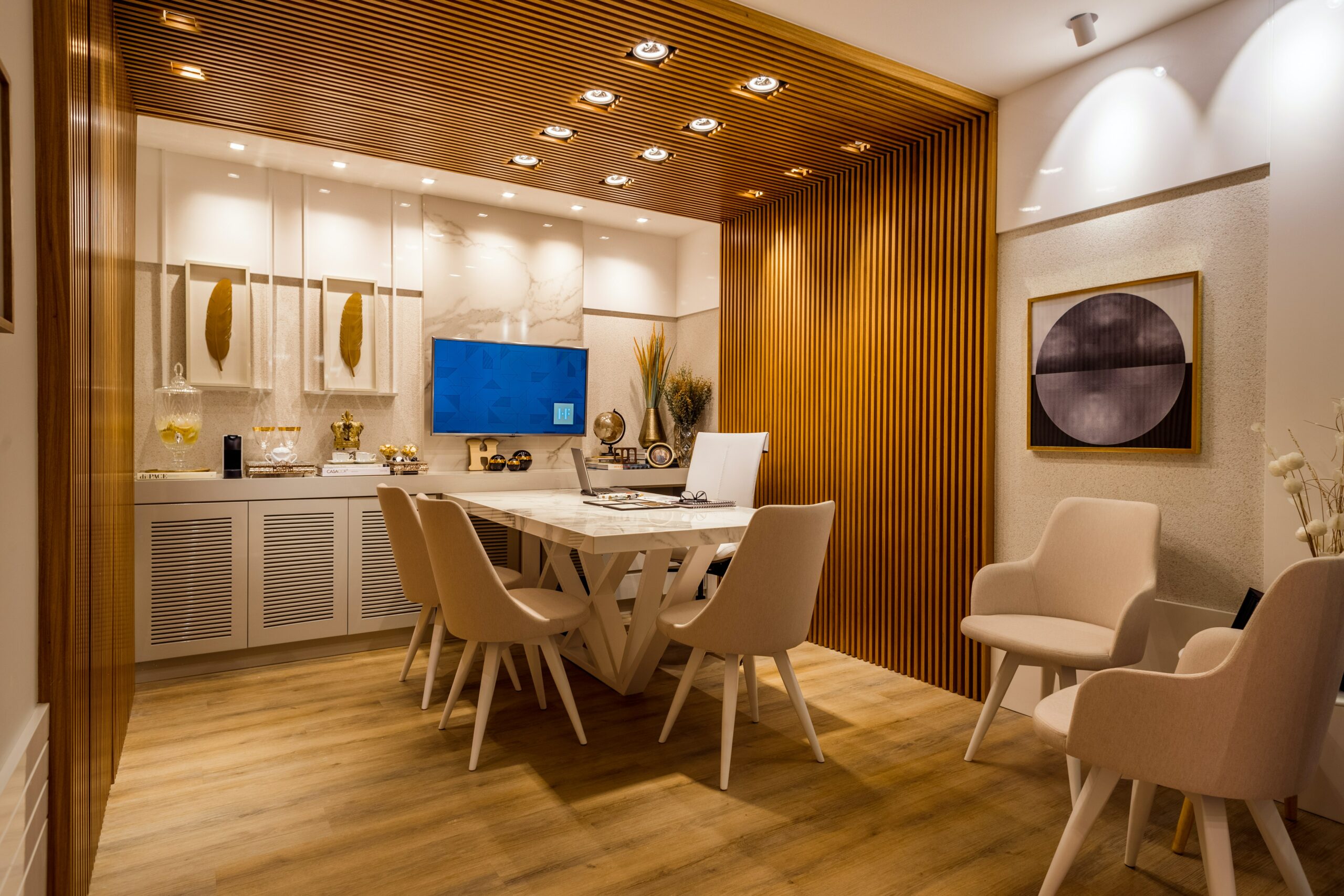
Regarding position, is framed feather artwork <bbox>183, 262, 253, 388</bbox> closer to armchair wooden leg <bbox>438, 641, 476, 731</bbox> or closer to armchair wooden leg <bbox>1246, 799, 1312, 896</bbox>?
armchair wooden leg <bbox>438, 641, 476, 731</bbox>

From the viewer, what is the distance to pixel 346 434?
15.0 ft

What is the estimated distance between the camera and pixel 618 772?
259 cm

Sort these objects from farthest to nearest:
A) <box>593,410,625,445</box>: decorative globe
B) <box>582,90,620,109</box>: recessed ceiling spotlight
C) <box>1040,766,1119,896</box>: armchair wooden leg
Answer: <box>593,410,625,445</box>: decorative globe
<box>582,90,620,109</box>: recessed ceiling spotlight
<box>1040,766,1119,896</box>: armchair wooden leg

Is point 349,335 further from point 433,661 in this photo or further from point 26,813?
point 26,813

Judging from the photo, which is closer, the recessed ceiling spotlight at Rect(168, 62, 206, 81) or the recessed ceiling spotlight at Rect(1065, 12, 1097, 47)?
the recessed ceiling spotlight at Rect(1065, 12, 1097, 47)

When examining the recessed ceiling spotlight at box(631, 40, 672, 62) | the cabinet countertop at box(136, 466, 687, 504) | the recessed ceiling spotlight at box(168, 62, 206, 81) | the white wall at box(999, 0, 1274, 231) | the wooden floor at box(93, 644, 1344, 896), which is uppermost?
the recessed ceiling spotlight at box(631, 40, 672, 62)

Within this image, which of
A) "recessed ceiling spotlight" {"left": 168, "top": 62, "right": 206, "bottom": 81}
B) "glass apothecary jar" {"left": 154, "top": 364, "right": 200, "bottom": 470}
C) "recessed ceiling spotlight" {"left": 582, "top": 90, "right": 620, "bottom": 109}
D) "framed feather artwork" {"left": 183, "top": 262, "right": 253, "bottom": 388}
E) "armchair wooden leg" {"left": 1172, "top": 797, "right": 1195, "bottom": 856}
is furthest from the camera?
"framed feather artwork" {"left": 183, "top": 262, "right": 253, "bottom": 388}

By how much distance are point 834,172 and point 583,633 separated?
2.74m

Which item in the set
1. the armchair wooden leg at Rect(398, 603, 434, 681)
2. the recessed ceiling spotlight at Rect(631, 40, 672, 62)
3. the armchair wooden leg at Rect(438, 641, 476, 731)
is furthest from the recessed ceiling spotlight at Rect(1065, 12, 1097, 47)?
the armchair wooden leg at Rect(398, 603, 434, 681)

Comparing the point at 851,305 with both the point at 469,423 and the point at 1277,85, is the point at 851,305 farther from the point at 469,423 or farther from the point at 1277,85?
the point at 469,423

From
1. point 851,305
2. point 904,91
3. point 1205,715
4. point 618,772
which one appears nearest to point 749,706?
point 618,772

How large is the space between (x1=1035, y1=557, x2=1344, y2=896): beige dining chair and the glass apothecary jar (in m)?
4.21

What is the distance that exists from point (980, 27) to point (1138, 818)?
268cm

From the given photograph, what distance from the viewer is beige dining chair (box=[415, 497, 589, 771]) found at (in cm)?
254
